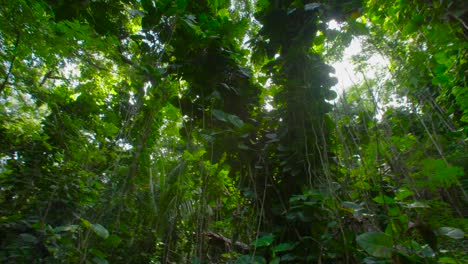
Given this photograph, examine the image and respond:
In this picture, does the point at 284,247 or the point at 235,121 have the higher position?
the point at 235,121

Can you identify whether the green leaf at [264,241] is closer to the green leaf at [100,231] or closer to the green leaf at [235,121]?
the green leaf at [235,121]

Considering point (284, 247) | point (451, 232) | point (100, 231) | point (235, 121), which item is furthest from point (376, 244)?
point (100, 231)

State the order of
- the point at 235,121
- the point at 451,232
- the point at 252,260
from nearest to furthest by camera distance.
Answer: the point at 451,232 < the point at 252,260 < the point at 235,121

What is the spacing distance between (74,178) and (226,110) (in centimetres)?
183

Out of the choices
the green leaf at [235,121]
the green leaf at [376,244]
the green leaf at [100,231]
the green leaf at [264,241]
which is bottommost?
the green leaf at [376,244]

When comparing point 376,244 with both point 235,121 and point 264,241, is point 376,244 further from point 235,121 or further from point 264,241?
point 235,121

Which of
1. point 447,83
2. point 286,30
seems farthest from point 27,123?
point 447,83

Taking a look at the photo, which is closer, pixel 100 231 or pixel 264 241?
pixel 264 241

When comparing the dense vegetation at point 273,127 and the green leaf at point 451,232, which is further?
the dense vegetation at point 273,127

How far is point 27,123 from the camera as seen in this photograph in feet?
8.90

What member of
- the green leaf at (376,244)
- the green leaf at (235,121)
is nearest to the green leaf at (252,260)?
the green leaf at (376,244)

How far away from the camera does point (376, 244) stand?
0.96 m

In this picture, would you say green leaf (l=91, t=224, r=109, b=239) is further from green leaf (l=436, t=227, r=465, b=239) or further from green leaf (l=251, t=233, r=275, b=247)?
green leaf (l=436, t=227, r=465, b=239)

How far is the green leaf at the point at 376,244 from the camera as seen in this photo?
94 cm
